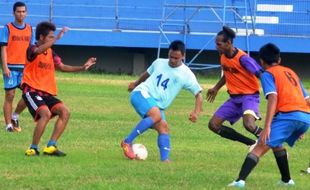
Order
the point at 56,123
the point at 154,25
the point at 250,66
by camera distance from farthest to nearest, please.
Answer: the point at 154,25 < the point at 250,66 < the point at 56,123

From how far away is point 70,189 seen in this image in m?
8.69

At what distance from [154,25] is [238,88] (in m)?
22.1

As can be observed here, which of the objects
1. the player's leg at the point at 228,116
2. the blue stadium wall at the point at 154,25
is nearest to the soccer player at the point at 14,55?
the player's leg at the point at 228,116

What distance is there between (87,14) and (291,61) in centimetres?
854

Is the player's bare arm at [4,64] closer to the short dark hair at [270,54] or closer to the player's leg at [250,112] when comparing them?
the player's leg at [250,112]

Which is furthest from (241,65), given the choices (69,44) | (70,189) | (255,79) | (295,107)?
(69,44)

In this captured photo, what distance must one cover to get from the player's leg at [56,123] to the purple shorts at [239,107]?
2292mm

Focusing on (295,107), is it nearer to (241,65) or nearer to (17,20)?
(241,65)

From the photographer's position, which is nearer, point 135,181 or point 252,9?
point 135,181

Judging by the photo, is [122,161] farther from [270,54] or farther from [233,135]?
[270,54]

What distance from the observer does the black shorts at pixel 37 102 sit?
37.3 feet

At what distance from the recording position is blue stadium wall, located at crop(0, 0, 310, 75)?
107 feet

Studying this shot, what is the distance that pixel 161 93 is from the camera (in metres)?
11.5

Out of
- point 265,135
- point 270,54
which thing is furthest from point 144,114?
point 265,135
